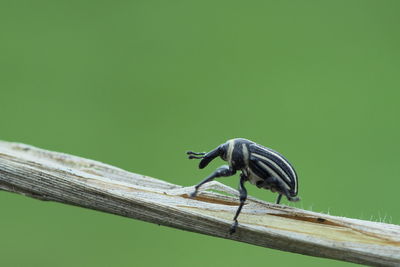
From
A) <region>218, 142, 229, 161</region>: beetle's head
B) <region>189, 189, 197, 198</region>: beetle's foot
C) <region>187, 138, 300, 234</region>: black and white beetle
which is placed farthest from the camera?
<region>218, 142, 229, 161</region>: beetle's head

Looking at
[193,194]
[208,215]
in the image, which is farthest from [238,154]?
[208,215]

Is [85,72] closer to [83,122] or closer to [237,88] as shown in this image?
[83,122]

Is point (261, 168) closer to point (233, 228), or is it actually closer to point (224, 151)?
point (224, 151)

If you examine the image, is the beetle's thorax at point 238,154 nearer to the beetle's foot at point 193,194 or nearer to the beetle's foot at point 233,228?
the beetle's foot at point 193,194

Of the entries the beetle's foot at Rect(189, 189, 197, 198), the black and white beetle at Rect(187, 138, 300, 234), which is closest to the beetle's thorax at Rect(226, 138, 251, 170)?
the black and white beetle at Rect(187, 138, 300, 234)

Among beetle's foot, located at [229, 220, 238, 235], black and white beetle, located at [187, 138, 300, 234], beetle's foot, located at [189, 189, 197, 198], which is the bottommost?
beetle's foot, located at [229, 220, 238, 235]

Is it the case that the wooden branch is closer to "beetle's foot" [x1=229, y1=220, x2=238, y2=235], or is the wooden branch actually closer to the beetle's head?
"beetle's foot" [x1=229, y1=220, x2=238, y2=235]

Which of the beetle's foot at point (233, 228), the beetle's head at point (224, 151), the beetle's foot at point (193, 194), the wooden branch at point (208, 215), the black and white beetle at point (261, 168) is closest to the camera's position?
the wooden branch at point (208, 215)

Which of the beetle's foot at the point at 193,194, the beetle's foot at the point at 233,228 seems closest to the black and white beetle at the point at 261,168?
the beetle's foot at the point at 193,194
